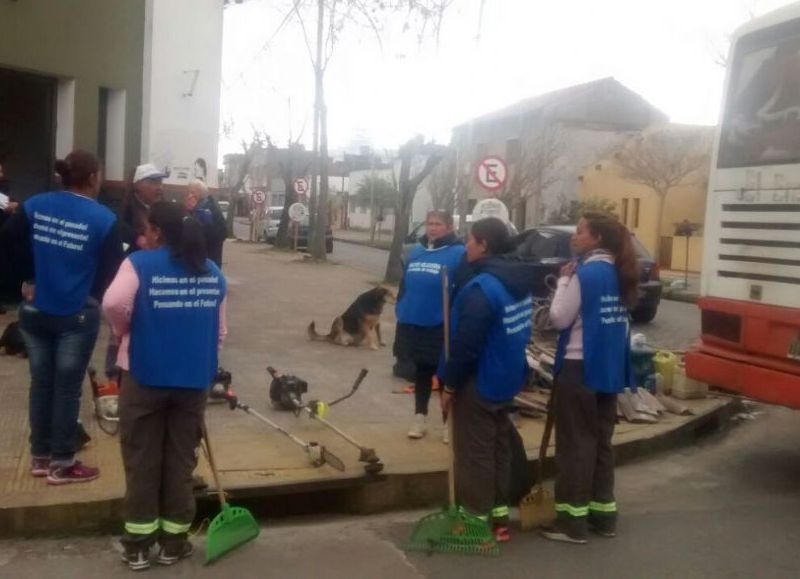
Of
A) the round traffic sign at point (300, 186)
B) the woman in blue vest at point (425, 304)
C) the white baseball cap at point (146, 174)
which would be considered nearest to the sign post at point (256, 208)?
the round traffic sign at point (300, 186)

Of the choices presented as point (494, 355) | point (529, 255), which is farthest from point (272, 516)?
point (529, 255)

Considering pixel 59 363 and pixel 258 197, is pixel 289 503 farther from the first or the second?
pixel 258 197

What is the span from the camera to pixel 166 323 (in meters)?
4.96

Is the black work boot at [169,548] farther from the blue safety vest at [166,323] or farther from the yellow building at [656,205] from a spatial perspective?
the yellow building at [656,205]

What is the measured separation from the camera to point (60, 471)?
582 centimetres

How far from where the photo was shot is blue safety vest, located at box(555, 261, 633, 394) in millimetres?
5758

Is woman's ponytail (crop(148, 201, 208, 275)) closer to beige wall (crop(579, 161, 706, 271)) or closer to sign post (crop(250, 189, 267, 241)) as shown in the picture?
beige wall (crop(579, 161, 706, 271))

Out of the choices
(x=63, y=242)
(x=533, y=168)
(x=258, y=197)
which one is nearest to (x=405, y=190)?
(x=63, y=242)

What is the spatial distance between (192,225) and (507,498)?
2.39m

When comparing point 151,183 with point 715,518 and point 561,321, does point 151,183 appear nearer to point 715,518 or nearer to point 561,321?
point 561,321

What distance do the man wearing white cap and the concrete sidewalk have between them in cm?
146

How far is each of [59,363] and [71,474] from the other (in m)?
0.65

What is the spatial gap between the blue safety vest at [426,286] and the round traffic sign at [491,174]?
7574 mm

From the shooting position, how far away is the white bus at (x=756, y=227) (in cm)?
700
